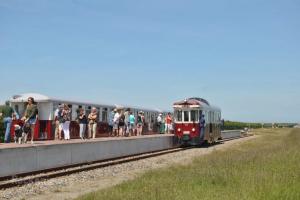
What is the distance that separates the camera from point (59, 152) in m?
19.6

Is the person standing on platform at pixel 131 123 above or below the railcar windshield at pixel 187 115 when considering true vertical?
below

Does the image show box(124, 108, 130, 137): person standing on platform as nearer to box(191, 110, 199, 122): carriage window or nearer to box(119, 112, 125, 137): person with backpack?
box(119, 112, 125, 137): person with backpack

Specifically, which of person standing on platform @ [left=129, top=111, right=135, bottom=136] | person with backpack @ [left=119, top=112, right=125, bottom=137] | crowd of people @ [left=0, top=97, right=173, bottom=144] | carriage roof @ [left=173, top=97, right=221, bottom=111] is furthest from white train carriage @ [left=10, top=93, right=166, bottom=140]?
carriage roof @ [left=173, top=97, right=221, bottom=111]

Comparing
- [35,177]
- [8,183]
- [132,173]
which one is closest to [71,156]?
[132,173]

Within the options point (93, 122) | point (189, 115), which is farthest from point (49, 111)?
point (189, 115)

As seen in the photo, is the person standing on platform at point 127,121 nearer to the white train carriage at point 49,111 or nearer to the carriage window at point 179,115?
the white train carriage at point 49,111

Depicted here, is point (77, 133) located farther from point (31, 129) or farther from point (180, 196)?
point (180, 196)

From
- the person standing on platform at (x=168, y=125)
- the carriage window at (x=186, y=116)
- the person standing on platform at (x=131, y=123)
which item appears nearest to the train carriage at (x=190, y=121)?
the carriage window at (x=186, y=116)

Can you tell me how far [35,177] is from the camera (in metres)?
15.9

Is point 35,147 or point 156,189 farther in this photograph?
point 35,147

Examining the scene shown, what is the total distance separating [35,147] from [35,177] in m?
2.14

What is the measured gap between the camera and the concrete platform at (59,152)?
16.3m

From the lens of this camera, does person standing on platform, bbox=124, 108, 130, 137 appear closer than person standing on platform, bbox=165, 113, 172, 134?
Yes

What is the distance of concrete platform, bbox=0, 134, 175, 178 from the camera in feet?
53.6
